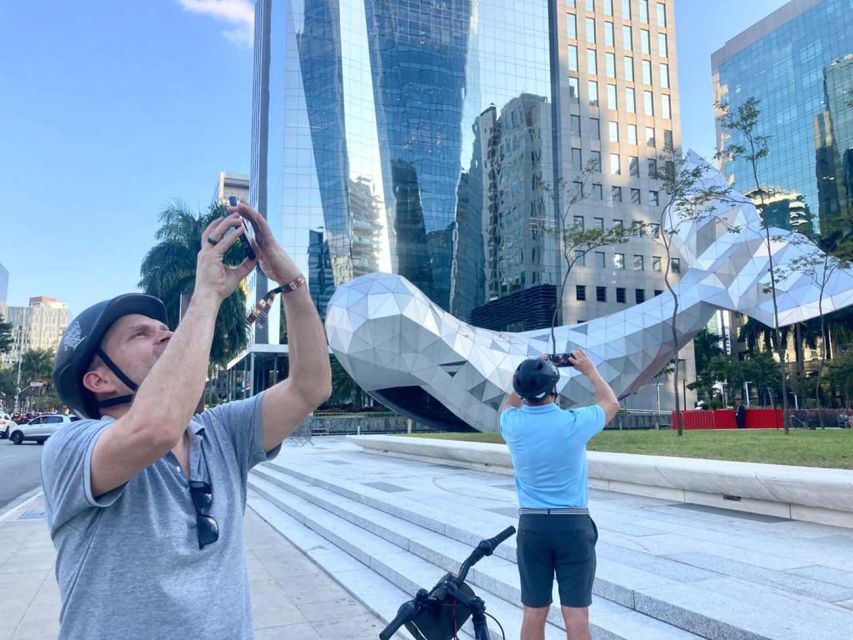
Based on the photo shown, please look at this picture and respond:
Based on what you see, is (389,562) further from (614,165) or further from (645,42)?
(645,42)

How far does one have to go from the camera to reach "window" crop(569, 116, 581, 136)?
2206 inches

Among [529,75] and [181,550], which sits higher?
[529,75]

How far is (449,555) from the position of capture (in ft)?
18.9

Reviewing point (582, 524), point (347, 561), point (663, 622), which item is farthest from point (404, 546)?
point (582, 524)

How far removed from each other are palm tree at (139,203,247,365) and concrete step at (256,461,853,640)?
23.1 m

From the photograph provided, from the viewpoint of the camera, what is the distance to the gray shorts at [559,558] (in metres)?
2.70

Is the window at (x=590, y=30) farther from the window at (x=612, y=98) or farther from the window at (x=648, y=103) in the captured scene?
the window at (x=648, y=103)

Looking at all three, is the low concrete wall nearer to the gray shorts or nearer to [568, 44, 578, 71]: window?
the gray shorts

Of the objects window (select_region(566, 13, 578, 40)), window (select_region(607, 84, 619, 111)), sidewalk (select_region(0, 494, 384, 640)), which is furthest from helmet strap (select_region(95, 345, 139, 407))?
window (select_region(566, 13, 578, 40))

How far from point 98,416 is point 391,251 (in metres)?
56.1

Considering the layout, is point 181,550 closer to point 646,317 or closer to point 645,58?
point 646,317

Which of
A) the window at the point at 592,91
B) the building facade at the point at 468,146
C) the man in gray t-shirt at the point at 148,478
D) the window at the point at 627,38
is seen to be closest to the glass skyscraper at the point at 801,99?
the window at the point at 627,38

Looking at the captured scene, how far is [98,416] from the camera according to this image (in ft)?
5.39

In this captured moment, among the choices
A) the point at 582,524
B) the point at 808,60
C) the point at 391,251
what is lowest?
the point at 582,524
